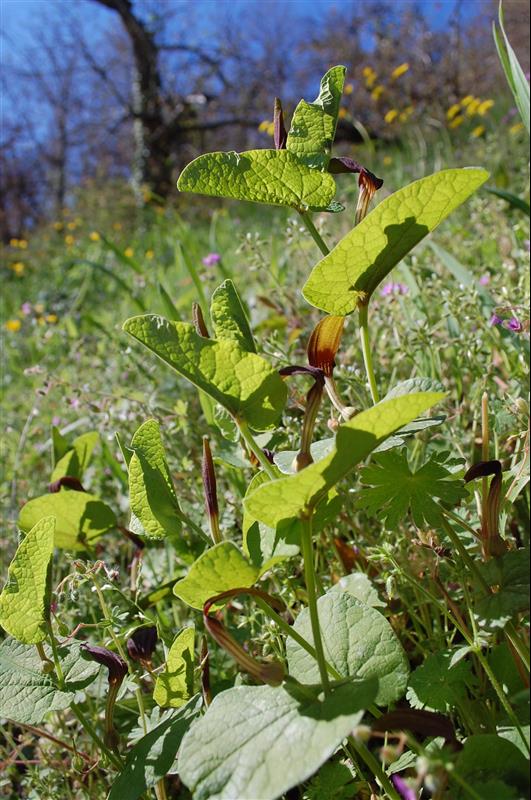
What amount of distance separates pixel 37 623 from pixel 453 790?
41 centimetres

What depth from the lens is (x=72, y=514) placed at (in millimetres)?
946

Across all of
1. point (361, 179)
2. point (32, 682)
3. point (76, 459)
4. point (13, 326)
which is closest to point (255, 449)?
point (361, 179)

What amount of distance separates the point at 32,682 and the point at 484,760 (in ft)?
1.50

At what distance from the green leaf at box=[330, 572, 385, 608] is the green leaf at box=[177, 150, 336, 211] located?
45 cm

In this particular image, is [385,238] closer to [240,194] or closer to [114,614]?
[240,194]

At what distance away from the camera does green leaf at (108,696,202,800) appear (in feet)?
2.12

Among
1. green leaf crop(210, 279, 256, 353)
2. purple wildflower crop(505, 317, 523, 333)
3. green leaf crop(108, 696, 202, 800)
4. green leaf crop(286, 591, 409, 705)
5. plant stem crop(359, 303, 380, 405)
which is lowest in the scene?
green leaf crop(108, 696, 202, 800)

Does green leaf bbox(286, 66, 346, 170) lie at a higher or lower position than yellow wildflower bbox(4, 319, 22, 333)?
lower

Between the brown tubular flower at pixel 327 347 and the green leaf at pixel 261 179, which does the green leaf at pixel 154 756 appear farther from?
the green leaf at pixel 261 179

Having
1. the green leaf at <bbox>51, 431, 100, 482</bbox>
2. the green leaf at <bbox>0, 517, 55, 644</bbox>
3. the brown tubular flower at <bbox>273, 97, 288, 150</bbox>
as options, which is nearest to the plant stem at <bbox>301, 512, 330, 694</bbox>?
the green leaf at <bbox>0, 517, 55, 644</bbox>

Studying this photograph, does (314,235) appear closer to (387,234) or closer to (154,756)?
(387,234)

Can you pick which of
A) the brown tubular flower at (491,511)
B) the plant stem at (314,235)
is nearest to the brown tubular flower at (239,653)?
the brown tubular flower at (491,511)

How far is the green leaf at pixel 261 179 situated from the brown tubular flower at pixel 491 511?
29 centimetres

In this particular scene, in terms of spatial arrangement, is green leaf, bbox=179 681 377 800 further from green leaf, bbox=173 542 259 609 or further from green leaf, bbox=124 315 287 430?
green leaf, bbox=124 315 287 430
